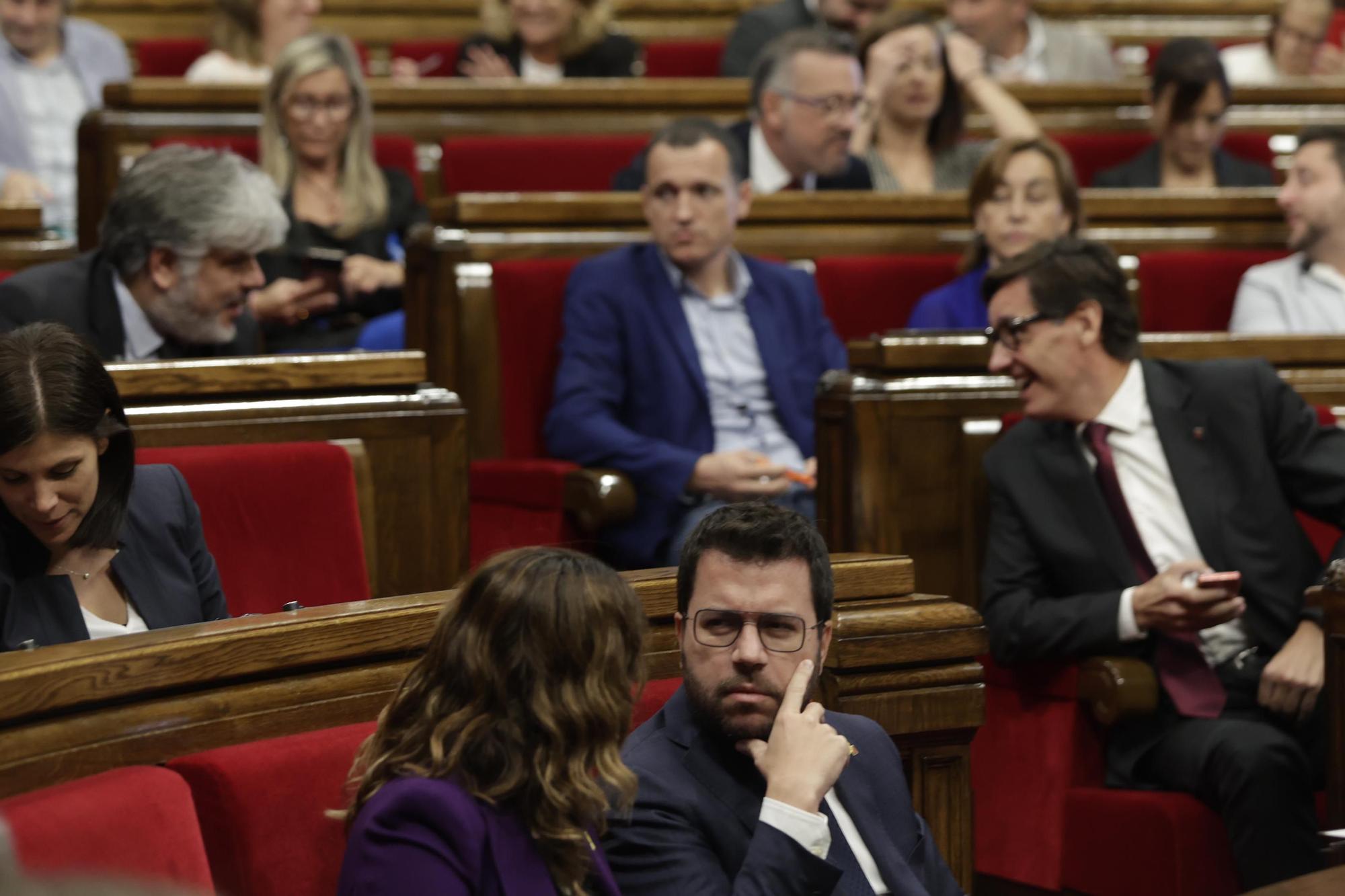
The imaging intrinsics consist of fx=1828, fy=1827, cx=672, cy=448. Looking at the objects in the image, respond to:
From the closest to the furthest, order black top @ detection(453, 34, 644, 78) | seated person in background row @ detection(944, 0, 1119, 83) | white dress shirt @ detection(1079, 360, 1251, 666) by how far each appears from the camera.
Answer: white dress shirt @ detection(1079, 360, 1251, 666) < black top @ detection(453, 34, 644, 78) < seated person in background row @ detection(944, 0, 1119, 83)

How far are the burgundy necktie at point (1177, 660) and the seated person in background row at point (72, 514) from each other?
703 mm

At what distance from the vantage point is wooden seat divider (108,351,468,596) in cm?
125

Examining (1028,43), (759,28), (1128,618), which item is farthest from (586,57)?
(1128,618)

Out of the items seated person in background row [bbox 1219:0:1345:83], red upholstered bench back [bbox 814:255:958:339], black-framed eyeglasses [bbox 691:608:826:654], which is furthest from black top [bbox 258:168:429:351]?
seated person in background row [bbox 1219:0:1345:83]

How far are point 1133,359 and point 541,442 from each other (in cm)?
56

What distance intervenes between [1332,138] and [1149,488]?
2.36 ft

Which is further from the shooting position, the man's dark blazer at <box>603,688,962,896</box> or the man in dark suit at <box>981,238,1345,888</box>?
the man in dark suit at <box>981,238,1345,888</box>

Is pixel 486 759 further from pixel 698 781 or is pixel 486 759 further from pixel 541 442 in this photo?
pixel 541 442

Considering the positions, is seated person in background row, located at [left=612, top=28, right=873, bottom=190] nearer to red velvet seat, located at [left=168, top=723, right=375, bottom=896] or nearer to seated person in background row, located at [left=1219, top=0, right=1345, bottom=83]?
seated person in background row, located at [left=1219, top=0, right=1345, bottom=83]

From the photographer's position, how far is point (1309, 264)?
1903 millimetres

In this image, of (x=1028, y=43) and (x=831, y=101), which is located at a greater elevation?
(x=1028, y=43)

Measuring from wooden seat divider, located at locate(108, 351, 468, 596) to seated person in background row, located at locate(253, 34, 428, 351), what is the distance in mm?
546

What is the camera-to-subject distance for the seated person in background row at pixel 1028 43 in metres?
2.68

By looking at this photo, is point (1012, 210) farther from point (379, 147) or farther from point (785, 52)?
point (379, 147)
